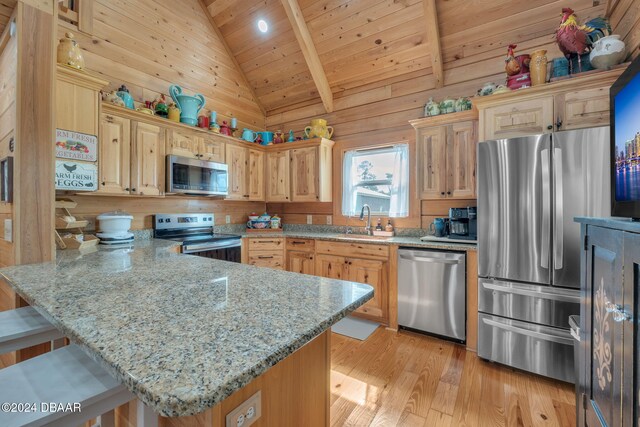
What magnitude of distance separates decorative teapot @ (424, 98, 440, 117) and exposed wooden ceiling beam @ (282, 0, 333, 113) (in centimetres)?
139

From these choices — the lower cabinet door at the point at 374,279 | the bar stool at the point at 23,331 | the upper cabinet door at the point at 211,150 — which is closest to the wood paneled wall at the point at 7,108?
the bar stool at the point at 23,331

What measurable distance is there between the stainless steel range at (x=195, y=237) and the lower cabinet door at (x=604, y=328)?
2952mm

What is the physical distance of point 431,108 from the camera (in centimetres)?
297

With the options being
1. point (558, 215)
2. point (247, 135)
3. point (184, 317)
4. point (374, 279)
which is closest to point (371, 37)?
point (247, 135)

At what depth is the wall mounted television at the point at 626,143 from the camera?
40.1 inches

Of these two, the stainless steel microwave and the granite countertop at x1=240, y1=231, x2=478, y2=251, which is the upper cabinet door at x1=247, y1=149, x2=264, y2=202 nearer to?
the stainless steel microwave

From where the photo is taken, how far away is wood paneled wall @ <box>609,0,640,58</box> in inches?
73.6

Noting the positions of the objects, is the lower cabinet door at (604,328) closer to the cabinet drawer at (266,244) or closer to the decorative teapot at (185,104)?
the cabinet drawer at (266,244)

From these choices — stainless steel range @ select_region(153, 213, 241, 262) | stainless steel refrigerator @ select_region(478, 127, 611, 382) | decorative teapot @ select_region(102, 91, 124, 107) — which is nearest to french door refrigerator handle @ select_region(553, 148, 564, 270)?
stainless steel refrigerator @ select_region(478, 127, 611, 382)

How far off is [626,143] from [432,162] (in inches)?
71.6

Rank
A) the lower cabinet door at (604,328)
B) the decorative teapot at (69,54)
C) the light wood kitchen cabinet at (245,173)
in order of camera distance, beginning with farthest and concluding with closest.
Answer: the light wood kitchen cabinet at (245,173) → the decorative teapot at (69,54) → the lower cabinet door at (604,328)

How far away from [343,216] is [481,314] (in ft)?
6.60

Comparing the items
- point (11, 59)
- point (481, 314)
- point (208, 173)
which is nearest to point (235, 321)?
point (11, 59)

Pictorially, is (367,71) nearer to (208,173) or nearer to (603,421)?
(208,173)
